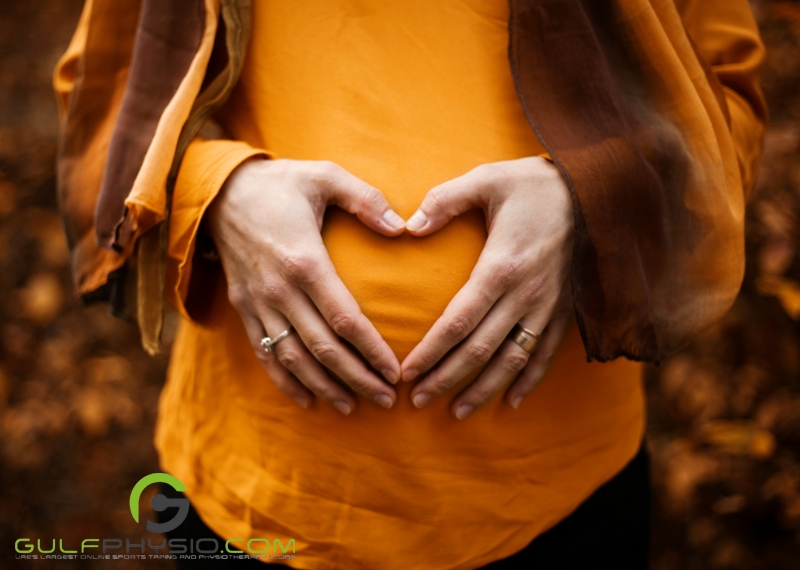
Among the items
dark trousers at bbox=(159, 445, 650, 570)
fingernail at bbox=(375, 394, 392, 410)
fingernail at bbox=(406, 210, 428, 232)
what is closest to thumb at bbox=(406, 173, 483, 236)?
fingernail at bbox=(406, 210, 428, 232)

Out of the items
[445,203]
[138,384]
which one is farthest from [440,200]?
[138,384]

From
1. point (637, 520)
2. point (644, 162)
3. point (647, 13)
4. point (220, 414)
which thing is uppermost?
point (647, 13)

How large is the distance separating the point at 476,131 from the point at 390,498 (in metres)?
0.52

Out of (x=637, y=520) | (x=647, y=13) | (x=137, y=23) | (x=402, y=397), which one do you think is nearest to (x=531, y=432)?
(x=402, y=397)

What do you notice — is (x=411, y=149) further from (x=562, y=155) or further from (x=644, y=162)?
(x=644, y=162)

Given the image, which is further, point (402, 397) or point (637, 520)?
point (637, 520)

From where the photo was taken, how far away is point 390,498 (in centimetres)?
80

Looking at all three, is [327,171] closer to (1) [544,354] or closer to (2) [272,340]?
(2) [272,340]

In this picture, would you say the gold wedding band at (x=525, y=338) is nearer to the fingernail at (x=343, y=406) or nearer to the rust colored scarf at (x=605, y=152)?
the rust colored scarf at (x=605, y=152)

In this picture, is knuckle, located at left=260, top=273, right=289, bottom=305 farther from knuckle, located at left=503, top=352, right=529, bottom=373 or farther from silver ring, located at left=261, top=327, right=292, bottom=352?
knuckle, located at left=503, top=352, right=529, bottom=373

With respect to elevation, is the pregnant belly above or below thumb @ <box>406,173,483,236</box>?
below

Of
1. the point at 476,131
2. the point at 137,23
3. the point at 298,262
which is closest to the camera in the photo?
the point at 298,262

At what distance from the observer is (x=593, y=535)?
951 mm

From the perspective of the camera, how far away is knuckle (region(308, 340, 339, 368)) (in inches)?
29.5
